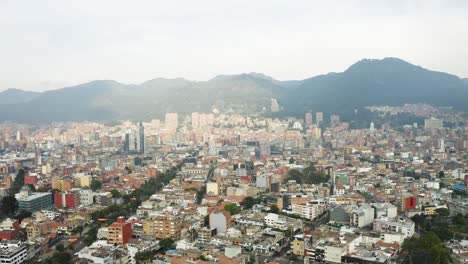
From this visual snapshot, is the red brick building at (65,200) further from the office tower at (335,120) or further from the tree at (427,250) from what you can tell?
the office tower at (335,120)

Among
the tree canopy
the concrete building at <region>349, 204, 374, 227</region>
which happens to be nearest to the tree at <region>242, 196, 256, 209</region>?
the concrete building at <region>349, 204, 374, 227</region>

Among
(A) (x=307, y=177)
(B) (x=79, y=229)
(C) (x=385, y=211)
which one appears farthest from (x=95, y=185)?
(C) (x=385, y=211)

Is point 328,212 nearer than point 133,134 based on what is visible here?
Yes

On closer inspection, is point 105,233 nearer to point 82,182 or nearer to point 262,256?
point 262,256

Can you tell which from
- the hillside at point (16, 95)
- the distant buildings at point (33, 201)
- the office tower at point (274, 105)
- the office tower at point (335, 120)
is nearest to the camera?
the distant buildings at point (33, 201)

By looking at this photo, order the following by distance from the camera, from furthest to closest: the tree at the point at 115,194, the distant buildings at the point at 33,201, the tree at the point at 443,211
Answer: the tree at the point at 115,194
the distant buildings at the point at 33,201
the tree at the point at 443,211

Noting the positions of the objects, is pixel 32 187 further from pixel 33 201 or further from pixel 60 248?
pixel 60 248

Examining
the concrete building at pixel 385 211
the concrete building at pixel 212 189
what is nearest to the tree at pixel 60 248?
the concrete building at pixel 212 189

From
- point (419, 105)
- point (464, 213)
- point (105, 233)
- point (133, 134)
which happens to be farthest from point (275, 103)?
point (105, 233)
